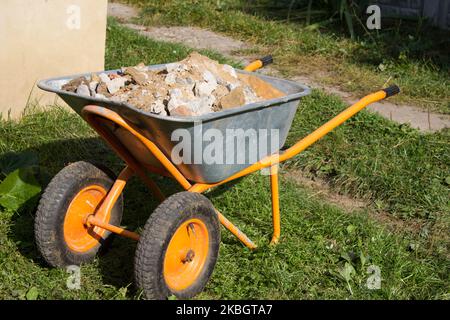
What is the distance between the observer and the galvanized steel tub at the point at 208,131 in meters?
2.93

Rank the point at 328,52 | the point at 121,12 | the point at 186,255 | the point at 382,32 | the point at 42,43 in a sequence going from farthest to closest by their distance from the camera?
the point at 121,12, the point at 382,32, the point at 328,52, the point at 42,43, the point at 186,255

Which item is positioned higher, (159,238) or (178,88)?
(178,88)

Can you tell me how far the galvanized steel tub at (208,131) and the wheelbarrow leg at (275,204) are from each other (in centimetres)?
12

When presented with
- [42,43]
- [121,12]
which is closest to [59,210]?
[42,43]

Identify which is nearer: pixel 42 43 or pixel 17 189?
pixel 17 189

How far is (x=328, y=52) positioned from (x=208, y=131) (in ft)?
13.3

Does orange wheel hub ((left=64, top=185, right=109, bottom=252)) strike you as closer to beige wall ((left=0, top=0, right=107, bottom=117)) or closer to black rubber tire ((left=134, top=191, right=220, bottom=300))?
black rubber tire ((left=134, top=191, right=220, bottom=300))

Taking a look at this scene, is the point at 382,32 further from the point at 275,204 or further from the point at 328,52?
the point at 275,204

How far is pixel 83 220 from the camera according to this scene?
11.4ft

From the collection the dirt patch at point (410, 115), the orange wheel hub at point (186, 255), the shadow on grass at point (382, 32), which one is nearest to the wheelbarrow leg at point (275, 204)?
the orange wheel hub at point (186, 255)

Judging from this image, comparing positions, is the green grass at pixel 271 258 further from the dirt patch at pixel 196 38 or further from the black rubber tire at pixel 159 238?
the dirt patch at pixel 196 38

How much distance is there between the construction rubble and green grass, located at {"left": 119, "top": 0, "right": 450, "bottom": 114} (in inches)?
103

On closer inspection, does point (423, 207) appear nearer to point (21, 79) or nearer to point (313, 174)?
point (313, 174)
